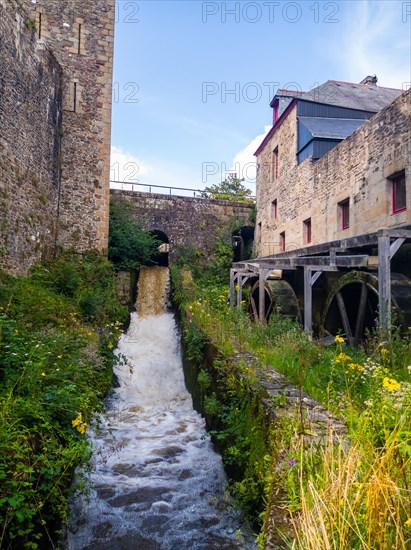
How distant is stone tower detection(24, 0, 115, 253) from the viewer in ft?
41.5

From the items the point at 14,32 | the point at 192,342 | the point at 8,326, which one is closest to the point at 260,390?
the point at 8,326

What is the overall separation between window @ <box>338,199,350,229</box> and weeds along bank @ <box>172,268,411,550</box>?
4.76m

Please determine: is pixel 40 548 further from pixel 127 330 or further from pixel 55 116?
pixel 55 116

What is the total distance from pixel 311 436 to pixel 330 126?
12733mm

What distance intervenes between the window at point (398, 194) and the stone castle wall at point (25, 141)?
850cm

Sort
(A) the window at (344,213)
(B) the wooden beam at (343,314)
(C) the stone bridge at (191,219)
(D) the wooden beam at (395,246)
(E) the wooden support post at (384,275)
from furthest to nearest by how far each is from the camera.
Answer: (C) the stone bridge at (191,219), (A) the window at (344,213), (B) the wooden beam at (343,314), (D) the wooden beam at (395,246), (E) the wooden support post at (384,275)

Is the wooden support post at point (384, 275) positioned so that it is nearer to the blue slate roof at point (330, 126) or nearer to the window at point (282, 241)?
the blue slate roof at point (330, 126)

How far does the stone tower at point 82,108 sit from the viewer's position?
1266 centimetres

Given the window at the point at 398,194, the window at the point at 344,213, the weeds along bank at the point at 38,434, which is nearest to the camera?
the weeds along bank at the point at 38,434

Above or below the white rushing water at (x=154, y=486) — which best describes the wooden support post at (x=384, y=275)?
above

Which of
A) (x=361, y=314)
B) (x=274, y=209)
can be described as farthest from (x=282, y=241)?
(x=361, y=314)

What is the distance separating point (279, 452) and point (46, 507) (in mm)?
1656

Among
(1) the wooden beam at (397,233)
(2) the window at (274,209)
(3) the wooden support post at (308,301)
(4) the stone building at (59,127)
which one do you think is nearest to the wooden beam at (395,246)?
(1) the wooden beam at (397,233)

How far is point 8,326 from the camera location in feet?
13.2
